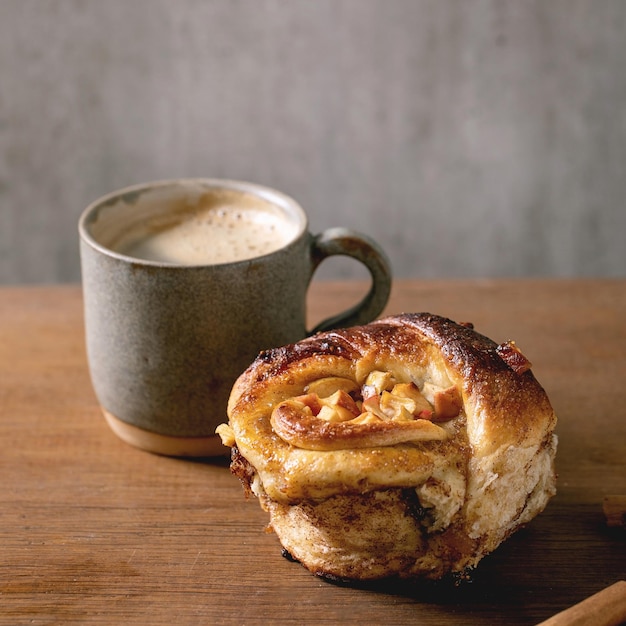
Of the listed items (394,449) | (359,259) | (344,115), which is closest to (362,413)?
(394,449)

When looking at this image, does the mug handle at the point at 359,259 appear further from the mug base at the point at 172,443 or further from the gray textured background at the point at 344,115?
the gray textured background at the point at 344,115

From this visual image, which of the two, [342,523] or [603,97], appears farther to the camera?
[603,97]

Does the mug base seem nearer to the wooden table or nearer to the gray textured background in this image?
the wooden table

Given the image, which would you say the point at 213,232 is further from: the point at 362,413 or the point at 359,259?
the point at 362,413

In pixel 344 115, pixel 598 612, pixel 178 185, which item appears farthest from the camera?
pixel 344 115

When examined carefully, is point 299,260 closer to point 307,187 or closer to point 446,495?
point 446,495

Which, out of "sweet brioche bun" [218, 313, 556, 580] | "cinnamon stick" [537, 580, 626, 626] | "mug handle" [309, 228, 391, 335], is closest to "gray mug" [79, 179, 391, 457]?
"mug handle" [309, 228, 391, 335]

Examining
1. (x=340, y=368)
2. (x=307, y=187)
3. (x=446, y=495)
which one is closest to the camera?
(x=446, y=495)

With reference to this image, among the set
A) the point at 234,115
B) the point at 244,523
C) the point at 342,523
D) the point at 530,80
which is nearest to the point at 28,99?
the point at 234,115
